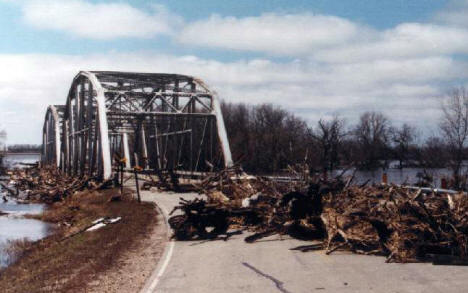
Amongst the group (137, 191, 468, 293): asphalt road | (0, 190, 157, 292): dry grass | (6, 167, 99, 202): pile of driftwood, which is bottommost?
(6, 167, 99, 202): pile of driftwood

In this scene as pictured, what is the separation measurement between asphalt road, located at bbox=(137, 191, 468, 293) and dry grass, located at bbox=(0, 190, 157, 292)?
1.56m

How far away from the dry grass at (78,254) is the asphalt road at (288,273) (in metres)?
1.56

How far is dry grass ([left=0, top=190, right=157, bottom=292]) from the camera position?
1002 cm

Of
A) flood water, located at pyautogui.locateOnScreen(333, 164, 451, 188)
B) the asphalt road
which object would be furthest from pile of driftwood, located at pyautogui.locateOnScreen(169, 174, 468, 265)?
flood water, located at pyautogui.locateOnScreen(333, 164, 451, 188)

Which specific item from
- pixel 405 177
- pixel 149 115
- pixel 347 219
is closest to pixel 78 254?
pixel 347 219

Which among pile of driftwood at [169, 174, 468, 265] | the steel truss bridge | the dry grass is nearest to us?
the dry grass

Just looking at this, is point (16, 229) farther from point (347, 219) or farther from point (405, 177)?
point (405, 177)

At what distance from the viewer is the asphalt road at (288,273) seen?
8.20m

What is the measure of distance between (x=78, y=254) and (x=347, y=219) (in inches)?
261

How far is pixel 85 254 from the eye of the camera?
12680mm

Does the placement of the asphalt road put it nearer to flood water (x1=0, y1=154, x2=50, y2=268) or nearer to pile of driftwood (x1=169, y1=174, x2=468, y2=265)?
pile of driftwood (x1=169, y1=174, x2=468, y2=265)

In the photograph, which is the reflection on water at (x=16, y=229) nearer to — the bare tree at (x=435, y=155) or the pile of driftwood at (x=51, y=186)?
the pile of driftwood at (x=51, y=186)

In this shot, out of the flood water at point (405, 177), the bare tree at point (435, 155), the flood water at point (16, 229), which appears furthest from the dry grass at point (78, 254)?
the bare tree at point (435, 155)

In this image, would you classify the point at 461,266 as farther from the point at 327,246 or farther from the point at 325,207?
the point at 325,207
